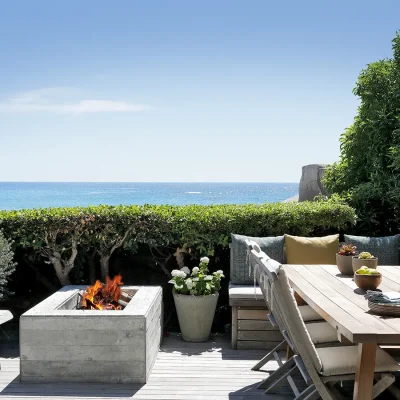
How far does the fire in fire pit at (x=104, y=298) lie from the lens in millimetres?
4406

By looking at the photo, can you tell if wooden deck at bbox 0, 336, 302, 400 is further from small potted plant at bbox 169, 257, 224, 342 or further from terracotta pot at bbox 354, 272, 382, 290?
terracotta pot at bbox 354, 272, 382, 290

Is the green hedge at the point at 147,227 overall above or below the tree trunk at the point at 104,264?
above

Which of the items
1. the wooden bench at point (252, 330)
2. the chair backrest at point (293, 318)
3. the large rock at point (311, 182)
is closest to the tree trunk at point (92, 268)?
the wooden bench at point (252, 330)

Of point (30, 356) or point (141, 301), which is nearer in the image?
point (30, 356)

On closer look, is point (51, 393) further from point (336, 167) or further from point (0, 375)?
point (336, 167)

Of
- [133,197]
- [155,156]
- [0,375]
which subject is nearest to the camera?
[0,375]

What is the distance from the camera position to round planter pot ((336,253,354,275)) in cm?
398

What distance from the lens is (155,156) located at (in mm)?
50562

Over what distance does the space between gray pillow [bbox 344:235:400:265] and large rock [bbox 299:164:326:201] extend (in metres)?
3.42

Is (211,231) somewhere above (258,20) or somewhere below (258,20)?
below

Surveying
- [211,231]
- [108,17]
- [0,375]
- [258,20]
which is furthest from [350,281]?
[108,17]

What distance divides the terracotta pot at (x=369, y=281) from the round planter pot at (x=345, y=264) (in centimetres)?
58

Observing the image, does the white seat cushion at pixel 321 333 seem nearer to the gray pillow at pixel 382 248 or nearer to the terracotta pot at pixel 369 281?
the terracotta pot at pixel 369 281

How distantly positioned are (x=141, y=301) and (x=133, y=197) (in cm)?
5376
